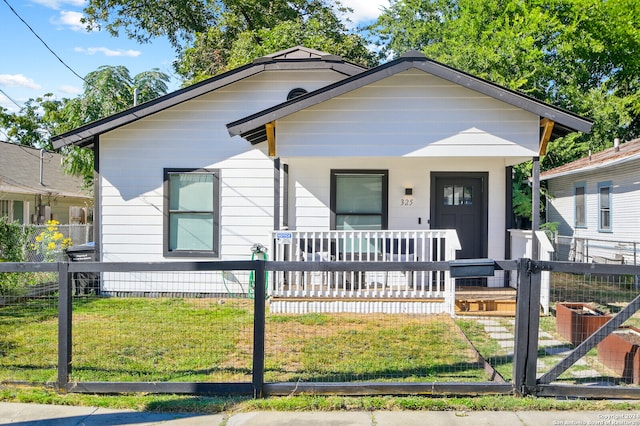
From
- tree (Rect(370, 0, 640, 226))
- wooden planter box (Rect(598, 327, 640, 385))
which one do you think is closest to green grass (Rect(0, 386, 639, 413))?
wooden planter box (Rect(598, 327, 640, 385))

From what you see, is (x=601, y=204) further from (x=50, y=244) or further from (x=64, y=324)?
(x=64, y=324)

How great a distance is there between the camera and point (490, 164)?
10.0 meters

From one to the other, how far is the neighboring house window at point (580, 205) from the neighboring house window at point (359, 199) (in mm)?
11100

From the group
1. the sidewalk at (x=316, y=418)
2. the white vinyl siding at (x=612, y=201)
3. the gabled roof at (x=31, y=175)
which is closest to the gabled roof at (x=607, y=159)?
the white vinyl siding at (x=612, y=201)

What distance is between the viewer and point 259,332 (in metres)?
4.58

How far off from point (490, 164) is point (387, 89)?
111 inches

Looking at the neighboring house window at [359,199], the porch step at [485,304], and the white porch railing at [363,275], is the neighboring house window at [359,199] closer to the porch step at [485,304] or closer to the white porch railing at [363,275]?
the white porch railing at [363,275]

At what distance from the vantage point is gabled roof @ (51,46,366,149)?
9797 millimetres

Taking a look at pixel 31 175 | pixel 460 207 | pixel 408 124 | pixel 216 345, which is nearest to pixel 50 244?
pixel 216 345

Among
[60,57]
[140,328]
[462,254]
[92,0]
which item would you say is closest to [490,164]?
[462,254]

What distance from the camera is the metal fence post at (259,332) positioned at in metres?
4.51

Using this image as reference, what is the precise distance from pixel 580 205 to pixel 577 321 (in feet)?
44.4

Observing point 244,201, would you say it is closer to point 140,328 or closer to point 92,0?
point 140,328

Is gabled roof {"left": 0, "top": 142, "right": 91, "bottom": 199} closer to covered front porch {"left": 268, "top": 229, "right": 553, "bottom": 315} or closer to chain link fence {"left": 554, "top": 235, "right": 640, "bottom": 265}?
covered front porch {"left": 268, "top": 229, "right": 553, "bottom": 315}
